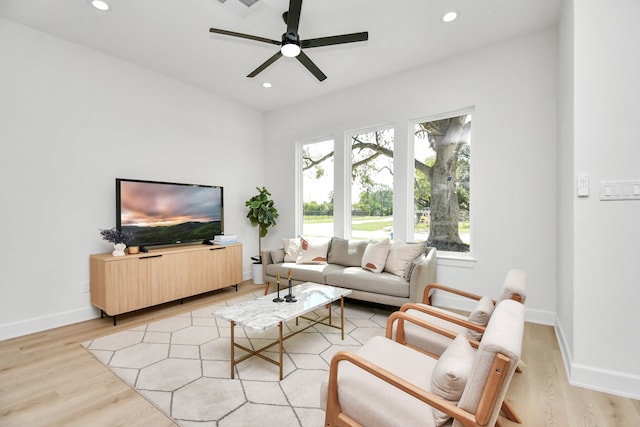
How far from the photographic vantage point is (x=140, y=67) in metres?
3.84

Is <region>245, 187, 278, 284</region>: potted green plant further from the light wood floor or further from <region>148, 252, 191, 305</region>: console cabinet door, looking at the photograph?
the light wood floor

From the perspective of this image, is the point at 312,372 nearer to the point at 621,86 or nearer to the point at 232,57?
the point at 621,86

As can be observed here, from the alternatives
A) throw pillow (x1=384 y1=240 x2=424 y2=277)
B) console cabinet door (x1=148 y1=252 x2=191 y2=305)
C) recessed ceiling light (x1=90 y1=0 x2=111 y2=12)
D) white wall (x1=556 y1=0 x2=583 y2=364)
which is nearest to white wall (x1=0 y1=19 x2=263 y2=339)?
console cabinet door (x1=148 y1=252 x2=191 y2=305)

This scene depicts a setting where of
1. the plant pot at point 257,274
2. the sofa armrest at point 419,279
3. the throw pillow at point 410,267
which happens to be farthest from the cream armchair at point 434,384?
the plant pot at point 257,274

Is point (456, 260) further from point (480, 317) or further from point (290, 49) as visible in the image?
point (290, 49)

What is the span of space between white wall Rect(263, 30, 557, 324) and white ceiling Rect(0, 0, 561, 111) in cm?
22

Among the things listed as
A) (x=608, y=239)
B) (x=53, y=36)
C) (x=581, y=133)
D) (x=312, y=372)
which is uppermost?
(x=53, y=36)

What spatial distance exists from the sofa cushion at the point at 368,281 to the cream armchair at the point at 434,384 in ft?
5.14

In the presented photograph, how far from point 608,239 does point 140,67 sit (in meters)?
5.21

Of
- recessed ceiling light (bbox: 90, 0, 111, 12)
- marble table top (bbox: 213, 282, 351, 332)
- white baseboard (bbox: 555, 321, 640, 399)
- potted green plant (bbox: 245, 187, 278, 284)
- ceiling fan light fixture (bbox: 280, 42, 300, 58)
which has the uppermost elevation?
recessed ceiling light (bbox: 90, 0, 111, 12)

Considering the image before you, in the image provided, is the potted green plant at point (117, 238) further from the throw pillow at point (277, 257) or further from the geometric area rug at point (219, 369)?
the throw pillow at point (277, 257)

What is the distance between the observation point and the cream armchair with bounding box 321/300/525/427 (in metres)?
0.98

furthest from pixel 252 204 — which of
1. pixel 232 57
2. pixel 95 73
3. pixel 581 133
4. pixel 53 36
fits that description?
pixel 581 133

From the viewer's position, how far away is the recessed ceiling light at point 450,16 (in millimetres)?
2812
